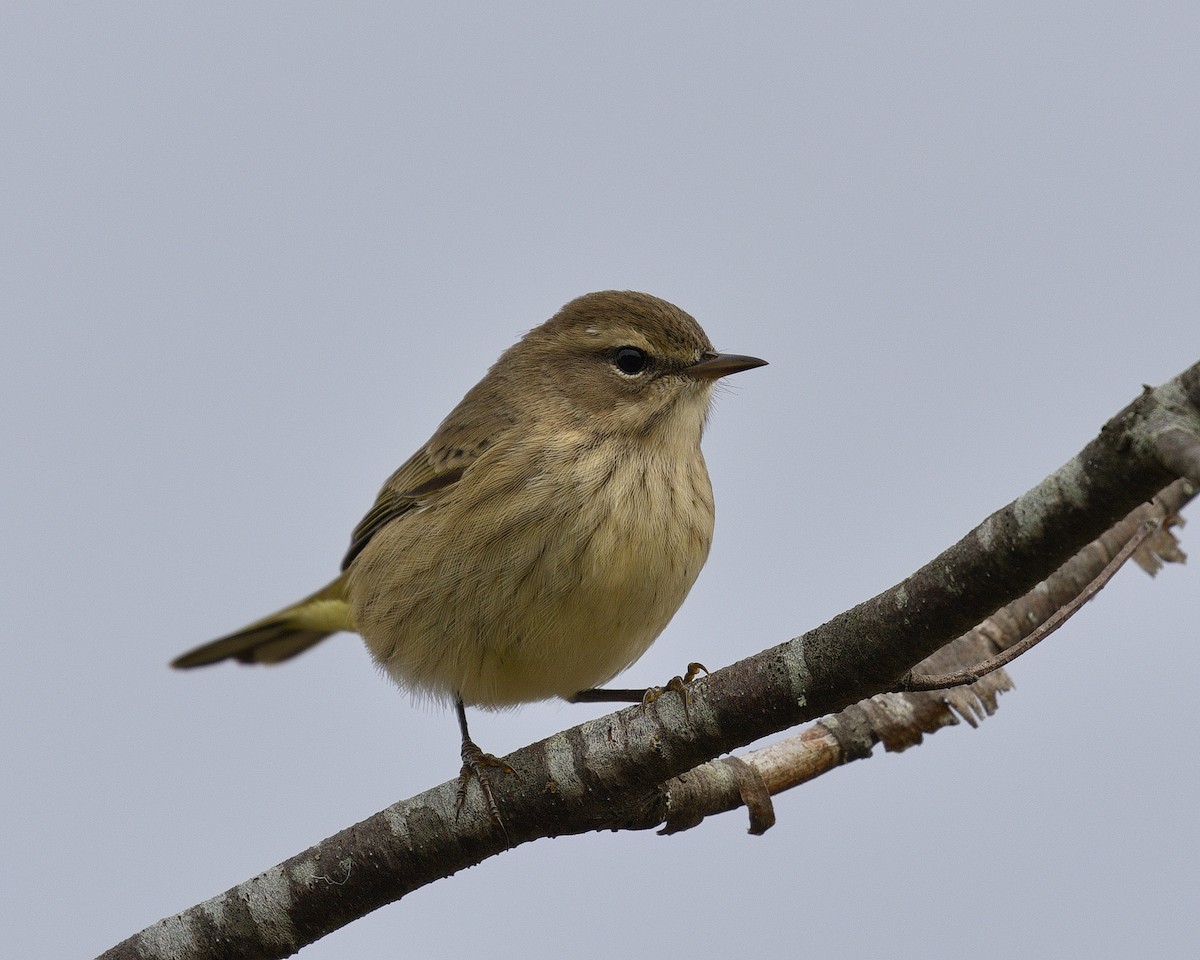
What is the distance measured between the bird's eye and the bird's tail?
264cm

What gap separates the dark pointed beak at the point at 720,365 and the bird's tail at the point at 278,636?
9.59 ft

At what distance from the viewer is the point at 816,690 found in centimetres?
377

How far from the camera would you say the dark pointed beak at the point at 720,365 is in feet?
19.5

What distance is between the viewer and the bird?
17.1 feet

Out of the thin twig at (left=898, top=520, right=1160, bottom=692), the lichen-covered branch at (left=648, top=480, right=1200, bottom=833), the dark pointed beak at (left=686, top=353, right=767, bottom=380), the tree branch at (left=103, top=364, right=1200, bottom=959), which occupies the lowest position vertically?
the lichen-covered branch at (left=648, top=480, right=1200, bottom=833)

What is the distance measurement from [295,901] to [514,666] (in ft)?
4.43

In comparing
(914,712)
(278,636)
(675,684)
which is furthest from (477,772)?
(278,636)

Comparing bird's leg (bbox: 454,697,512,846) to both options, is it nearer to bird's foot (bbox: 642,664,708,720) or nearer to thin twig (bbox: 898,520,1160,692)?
bird's foot (bbox: 642,664,708,720)

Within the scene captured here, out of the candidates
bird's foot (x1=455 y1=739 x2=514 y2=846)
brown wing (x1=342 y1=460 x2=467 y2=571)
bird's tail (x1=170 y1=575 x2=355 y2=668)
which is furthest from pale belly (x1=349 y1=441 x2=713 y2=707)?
bird's tail (x1=170 y1=575 x2=355 y2=668)

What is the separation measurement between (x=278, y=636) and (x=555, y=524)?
388 centimetres

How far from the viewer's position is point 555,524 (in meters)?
5.20

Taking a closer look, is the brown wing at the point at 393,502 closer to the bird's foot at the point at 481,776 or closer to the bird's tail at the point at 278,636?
the bird's tail at the point at 278,636

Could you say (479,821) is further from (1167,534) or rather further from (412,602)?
(1167,534)

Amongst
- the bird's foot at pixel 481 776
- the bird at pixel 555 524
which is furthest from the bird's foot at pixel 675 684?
the bird's foot at pixel 481 776
